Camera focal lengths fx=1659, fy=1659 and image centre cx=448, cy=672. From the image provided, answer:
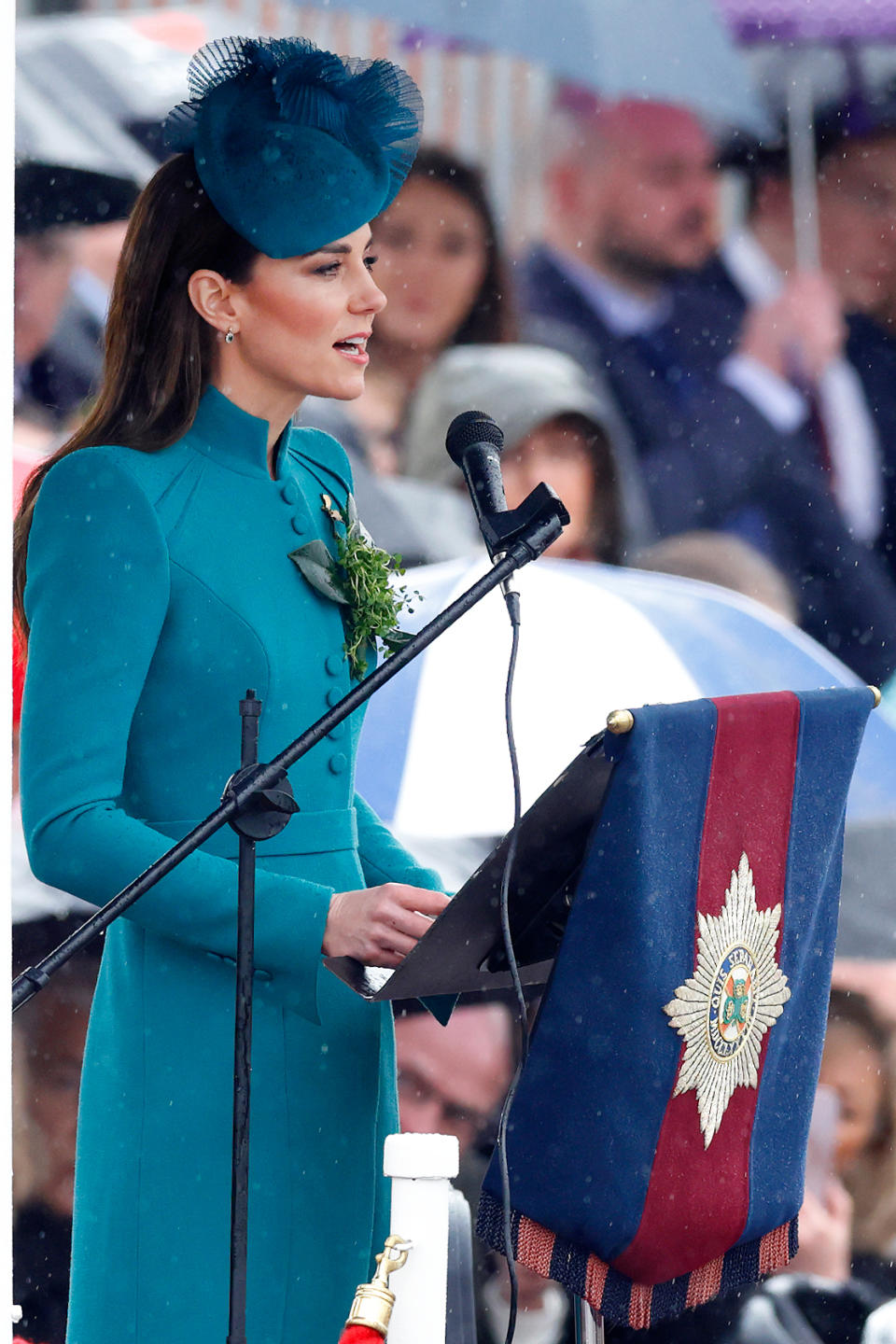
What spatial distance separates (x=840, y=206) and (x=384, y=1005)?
2571mm

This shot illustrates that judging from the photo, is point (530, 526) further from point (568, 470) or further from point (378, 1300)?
point (568, 470)

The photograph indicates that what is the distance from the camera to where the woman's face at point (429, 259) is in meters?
3.44

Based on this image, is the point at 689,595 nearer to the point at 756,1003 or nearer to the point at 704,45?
the point at 704,45

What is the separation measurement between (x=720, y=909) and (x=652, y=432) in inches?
86.8

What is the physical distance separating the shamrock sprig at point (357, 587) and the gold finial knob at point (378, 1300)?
651 mm

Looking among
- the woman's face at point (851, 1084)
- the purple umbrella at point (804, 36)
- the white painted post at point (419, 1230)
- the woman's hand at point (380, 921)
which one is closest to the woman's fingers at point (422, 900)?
the woman's hand at point (380, 921)

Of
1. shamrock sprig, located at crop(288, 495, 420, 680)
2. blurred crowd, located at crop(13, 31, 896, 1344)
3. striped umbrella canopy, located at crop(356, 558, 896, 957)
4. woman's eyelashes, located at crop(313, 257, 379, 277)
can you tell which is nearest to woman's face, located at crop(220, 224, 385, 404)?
woman's eyelashes, located at crop(313, 257, 379, 277)

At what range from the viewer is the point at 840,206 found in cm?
368

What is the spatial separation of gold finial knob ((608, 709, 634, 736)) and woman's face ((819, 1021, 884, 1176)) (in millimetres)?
2479

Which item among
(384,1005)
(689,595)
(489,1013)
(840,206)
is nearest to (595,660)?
(689,595)

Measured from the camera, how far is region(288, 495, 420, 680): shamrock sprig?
176 cm

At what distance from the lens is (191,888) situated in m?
1.56

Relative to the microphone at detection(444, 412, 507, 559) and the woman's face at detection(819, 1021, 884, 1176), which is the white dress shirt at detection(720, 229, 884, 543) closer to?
the woman's face at detection(819, 1021, 884, 1176)

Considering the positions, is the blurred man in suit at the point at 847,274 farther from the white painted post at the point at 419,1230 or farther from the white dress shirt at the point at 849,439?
the white painted post at the point at 419,1230
